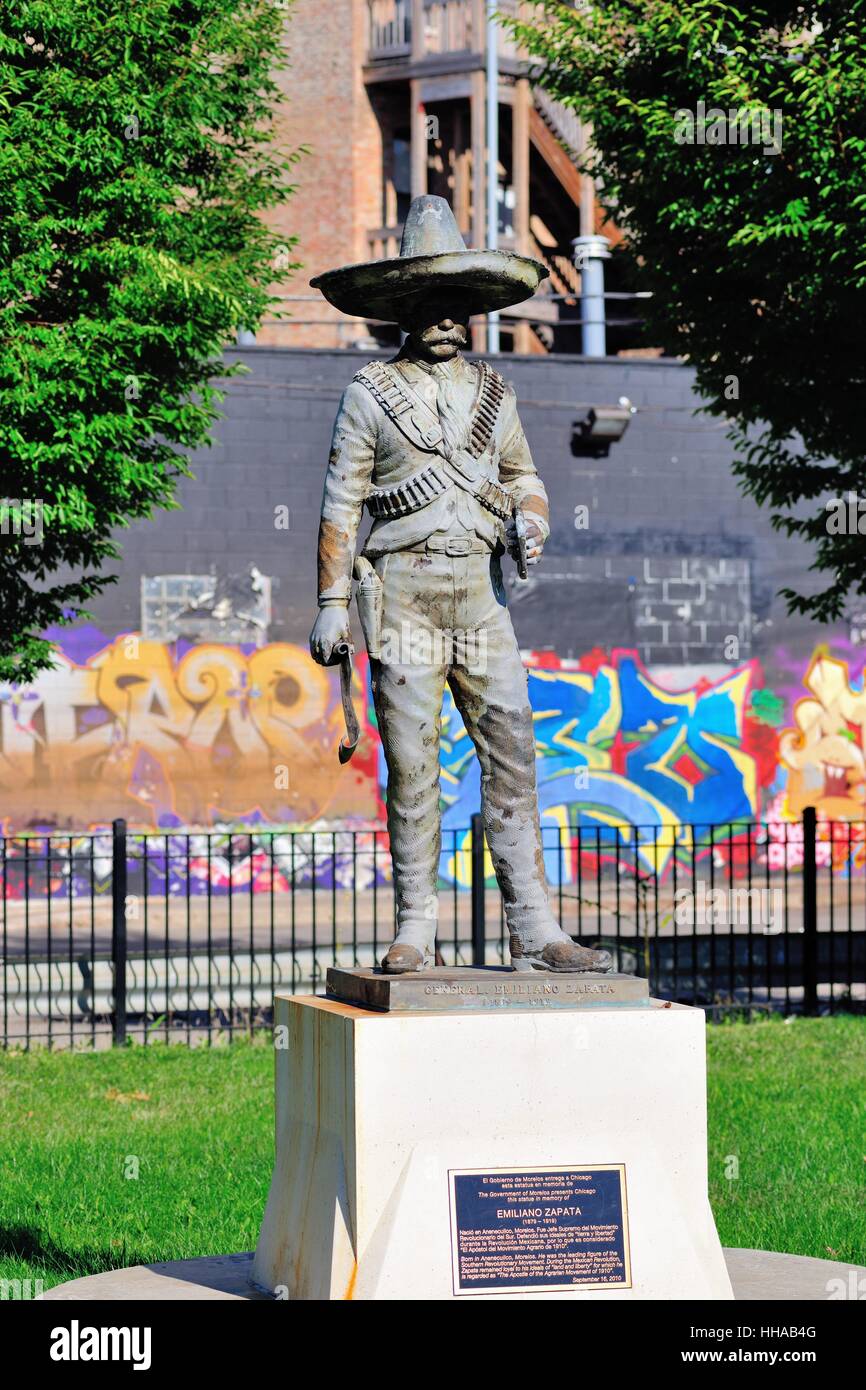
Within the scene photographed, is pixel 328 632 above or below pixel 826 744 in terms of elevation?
above

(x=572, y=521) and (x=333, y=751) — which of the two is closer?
(x=333, y=751)

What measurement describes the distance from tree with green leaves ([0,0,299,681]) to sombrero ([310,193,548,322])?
566cm

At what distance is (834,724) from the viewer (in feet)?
83.7

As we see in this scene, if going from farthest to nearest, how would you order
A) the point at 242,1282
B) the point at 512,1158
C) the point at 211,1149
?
1. the point at 211,1149
2. the point at 242,1282
3. the point at 512,1158

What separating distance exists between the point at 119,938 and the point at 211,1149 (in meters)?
3.93

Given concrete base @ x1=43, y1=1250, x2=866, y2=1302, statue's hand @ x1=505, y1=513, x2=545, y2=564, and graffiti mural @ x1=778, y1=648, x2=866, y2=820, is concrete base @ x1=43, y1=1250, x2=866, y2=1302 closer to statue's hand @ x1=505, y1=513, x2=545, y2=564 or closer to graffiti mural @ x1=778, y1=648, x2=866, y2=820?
statue's hand @ x1=505, y1=513, x2=545, y2=564

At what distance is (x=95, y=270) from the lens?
42.2ft

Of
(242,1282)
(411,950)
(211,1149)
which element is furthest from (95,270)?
(242,1282)

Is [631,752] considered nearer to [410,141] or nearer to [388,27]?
[410,141]

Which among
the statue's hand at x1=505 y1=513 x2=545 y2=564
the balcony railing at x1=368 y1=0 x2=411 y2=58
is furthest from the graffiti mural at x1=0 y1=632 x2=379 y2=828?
the statue's hand at x1=505 y1=513 x2=545 y2=564

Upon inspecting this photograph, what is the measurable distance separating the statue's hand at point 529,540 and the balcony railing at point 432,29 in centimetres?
2378

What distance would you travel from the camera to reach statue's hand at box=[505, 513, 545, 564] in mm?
7129

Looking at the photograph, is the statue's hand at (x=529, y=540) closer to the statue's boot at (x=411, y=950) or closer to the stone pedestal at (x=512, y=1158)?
the statue's boot at (x=411, y=950)
